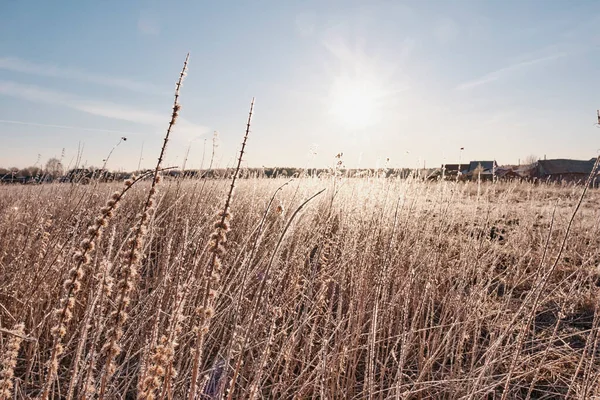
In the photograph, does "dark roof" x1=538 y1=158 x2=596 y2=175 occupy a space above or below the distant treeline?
above

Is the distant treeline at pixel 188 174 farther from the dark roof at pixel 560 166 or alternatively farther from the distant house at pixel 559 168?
the dark roof at pixel 560 166

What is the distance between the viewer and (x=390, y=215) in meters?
4.43

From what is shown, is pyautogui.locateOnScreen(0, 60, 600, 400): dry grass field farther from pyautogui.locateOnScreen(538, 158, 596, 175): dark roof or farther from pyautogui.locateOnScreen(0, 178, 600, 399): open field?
pyautogui.locateOnScreen(538, 158, 596, 175): dark roof

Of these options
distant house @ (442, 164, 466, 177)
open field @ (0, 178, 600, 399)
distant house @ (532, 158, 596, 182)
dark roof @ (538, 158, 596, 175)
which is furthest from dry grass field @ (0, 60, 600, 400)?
dark roof @ (538, 158, 596, 175)

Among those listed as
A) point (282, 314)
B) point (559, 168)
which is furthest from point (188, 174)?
point (559, 168)

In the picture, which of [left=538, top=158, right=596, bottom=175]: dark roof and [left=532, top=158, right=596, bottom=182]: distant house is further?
[left=538, top=158, right=596, bottom=175]: dark roof

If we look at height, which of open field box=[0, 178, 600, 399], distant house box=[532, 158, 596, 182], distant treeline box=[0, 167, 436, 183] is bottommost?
open field box=[0, 178, 600, 399]

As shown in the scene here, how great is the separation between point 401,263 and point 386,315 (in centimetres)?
62

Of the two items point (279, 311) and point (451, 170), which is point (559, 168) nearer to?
point (451, 170)

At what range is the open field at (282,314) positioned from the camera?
47.2 inches

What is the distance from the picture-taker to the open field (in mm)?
1198

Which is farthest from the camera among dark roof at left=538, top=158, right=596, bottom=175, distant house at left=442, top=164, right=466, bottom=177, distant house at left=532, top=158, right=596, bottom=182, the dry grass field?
dark roof at left=538, top=158, right=596, bottom=175

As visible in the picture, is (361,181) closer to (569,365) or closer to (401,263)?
(401,263)

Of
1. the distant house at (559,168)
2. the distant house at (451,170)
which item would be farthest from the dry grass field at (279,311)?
the distant house at (559,168)
